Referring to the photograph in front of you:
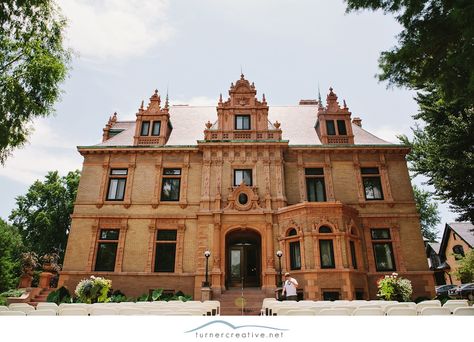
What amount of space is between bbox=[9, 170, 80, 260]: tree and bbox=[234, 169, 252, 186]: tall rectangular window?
27.4 meters

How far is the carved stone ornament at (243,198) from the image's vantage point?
62.6 ft

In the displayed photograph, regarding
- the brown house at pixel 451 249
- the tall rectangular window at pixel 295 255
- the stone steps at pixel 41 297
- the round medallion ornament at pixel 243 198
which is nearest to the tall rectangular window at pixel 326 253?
the tall rectangular window at pixel 295 255

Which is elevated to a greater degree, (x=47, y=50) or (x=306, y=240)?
(x=47, y=50)

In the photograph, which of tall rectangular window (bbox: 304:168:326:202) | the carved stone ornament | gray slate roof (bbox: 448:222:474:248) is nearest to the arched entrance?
the carved stone ornament

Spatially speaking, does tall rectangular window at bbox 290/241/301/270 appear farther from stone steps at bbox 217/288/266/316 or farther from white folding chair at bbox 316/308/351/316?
white folding chair at bbox 316/308/351/316

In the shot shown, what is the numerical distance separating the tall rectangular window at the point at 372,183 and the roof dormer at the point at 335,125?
2.56 meters

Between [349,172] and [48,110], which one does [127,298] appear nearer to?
[48,110]

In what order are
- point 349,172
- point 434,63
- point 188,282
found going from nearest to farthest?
point 434,63
point 188,282
point 349,172

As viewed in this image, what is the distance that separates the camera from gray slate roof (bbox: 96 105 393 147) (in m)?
22.1

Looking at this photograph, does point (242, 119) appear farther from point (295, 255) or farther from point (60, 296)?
point (60, 296)

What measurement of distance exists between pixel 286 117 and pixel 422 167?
36.5ft

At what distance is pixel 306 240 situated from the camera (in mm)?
17016
